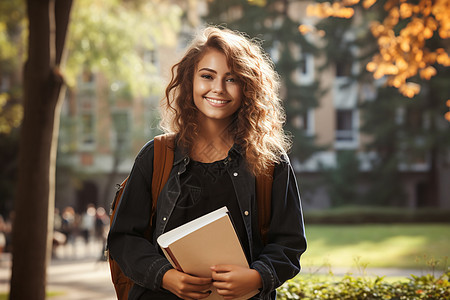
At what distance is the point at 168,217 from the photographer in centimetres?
266

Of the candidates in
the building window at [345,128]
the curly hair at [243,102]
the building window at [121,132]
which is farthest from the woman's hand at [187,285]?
the building window at [345,128]

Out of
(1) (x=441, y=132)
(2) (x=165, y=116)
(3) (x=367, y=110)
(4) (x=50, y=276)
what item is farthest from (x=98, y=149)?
(2) (x=165, y=116)

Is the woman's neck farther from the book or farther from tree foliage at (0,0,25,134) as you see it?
tree foliage at (0,0,25,134)

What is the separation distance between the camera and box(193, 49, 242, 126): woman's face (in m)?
2.73

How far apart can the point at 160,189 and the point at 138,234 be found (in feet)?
0.70

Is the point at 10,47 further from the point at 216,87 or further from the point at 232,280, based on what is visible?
the point at 232,280

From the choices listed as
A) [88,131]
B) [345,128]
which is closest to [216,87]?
[88,131]

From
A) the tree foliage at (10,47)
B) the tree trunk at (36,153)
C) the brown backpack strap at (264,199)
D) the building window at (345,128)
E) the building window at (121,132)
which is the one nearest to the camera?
the brown backpack strap at (264,199)

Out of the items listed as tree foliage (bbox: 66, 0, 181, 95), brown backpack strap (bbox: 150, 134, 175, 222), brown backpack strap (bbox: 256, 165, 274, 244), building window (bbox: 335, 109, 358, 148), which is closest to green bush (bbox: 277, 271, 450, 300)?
brown backpack strap (bbox: 256, 165, 274, 244)

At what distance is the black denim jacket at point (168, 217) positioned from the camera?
8.41 ft

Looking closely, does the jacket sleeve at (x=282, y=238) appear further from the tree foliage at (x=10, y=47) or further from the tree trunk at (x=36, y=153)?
the tree foliage at (x=10, y=47)

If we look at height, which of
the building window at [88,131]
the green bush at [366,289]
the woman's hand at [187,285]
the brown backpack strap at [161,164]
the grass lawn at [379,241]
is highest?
the brown backpack strap at [161,164]

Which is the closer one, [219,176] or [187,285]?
[187,285]

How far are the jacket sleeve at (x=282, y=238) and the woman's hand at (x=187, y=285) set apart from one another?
219 mm
